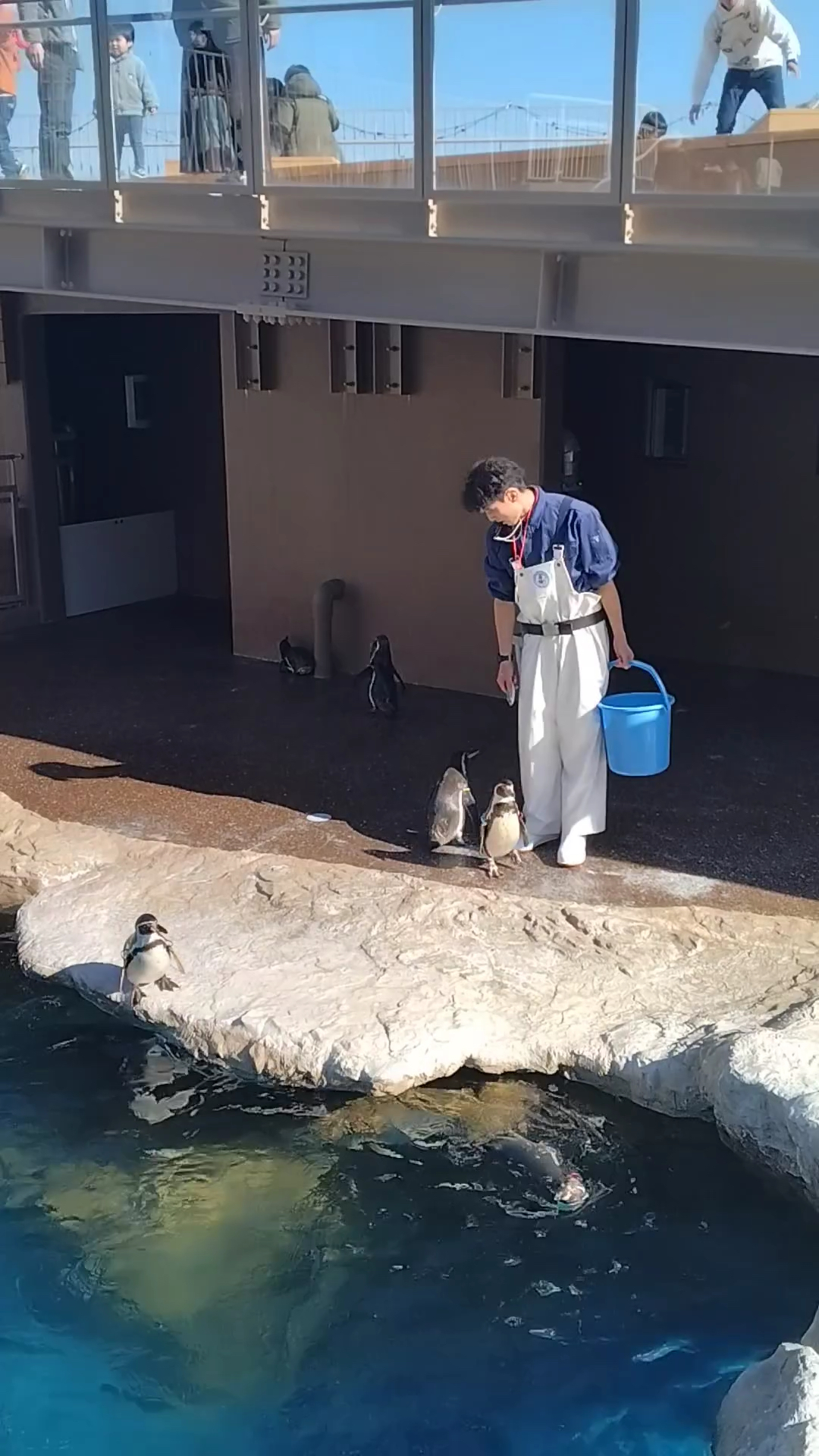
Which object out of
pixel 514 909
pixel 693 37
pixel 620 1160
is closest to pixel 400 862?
pixel 514 909

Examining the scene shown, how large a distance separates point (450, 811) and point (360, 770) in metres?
1.66

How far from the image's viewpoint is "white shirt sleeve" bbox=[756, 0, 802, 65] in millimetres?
7254

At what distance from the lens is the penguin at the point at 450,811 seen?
29.3 ft

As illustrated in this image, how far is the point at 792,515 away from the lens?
12281 mm

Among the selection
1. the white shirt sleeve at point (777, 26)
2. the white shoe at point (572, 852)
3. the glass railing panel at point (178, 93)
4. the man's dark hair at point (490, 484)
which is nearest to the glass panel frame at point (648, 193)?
the white shirt sleeve at point (777, 26)

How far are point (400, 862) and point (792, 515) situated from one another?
5284 mm

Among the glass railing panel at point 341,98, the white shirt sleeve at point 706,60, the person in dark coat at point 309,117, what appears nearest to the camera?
the white shirt sleeve at point 706,60

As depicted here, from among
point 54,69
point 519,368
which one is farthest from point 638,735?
point 54,69

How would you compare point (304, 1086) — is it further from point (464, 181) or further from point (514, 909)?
point (464, 181)

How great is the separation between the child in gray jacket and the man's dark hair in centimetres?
375

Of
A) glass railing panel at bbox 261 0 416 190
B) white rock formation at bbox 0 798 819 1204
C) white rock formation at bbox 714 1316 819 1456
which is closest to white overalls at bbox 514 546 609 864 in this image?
white rock formation at bbox 0 798 819 1204

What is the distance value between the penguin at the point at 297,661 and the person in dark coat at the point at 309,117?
14.9ft

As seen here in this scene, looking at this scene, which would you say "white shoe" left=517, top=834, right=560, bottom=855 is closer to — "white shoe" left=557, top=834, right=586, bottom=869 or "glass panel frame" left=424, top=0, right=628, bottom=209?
"white shoe" left=557, top=834, right=586, bottom=869

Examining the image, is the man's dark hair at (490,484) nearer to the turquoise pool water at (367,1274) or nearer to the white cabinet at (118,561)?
the turquoise pool water at (367,1274)
